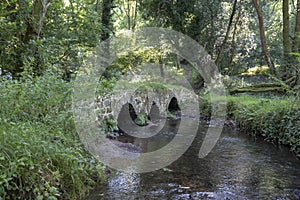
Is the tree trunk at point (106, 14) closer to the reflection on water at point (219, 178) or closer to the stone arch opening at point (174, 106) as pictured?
the stone arch opening at point (174, 106)

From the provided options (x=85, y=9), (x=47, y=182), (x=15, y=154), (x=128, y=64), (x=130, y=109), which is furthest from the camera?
(x=128, y=64)

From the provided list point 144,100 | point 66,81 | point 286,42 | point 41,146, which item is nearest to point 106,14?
point 144,100

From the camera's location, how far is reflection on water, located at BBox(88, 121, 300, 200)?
14.4 ft

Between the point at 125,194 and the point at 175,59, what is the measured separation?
16.0 meters

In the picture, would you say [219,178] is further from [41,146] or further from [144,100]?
[144,100]

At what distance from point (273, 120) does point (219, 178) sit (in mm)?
3880

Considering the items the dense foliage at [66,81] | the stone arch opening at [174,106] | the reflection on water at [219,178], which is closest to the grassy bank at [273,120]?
the dense foliage at [66,81]

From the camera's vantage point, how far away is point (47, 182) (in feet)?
11.2

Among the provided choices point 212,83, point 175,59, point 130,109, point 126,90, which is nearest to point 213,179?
point 126,90

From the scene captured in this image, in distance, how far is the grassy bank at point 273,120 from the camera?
23.6 ft

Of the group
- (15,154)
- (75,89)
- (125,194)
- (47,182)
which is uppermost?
(75,89)

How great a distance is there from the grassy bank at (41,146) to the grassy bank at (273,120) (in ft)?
16.2

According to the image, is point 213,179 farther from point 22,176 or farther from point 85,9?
point 85,9

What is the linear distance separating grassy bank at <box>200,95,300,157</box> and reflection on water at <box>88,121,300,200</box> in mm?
407
